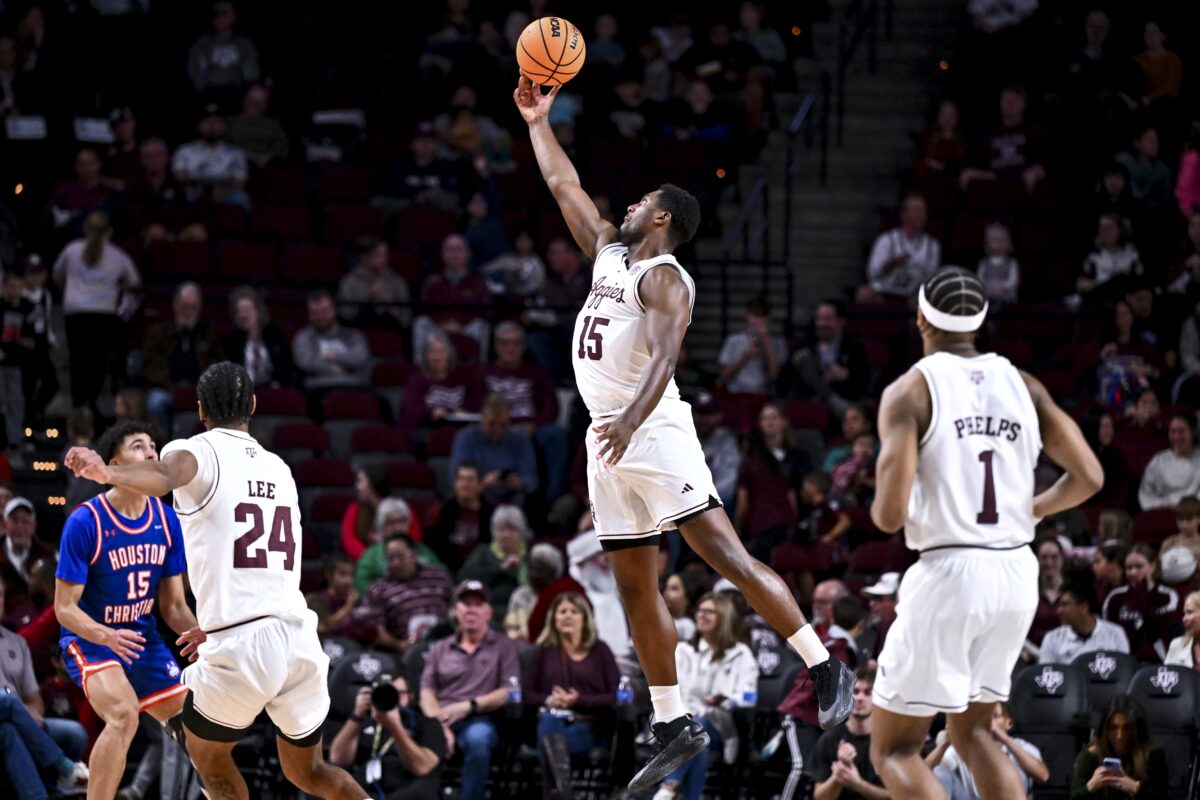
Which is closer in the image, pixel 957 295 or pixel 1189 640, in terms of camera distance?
pixel 957 295

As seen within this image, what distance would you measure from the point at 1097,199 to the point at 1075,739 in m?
7.47

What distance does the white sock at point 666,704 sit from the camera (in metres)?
7.58

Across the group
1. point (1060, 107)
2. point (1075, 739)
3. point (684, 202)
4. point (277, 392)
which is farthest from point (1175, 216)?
point (684, 202)

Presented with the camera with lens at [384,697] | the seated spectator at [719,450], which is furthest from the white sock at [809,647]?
the seated spectator at [719,450]

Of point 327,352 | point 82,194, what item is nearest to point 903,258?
point 327,352

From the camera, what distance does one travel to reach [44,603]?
41.3 feet

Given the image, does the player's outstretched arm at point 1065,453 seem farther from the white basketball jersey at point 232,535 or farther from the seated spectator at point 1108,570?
the seated spectator at point 1108,570

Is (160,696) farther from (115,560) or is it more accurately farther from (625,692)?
(625,692)

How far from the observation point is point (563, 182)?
8062 millimetres

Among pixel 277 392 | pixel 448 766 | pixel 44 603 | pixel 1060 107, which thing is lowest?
pixel 448 766

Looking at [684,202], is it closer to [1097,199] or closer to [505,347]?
[505,347]

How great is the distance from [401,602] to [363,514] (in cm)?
128

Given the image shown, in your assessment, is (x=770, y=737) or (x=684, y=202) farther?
(x=770, y=737)

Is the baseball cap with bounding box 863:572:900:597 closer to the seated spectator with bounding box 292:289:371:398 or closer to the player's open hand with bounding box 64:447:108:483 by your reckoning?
the seated spectator with bounding box 292:289:371:398
